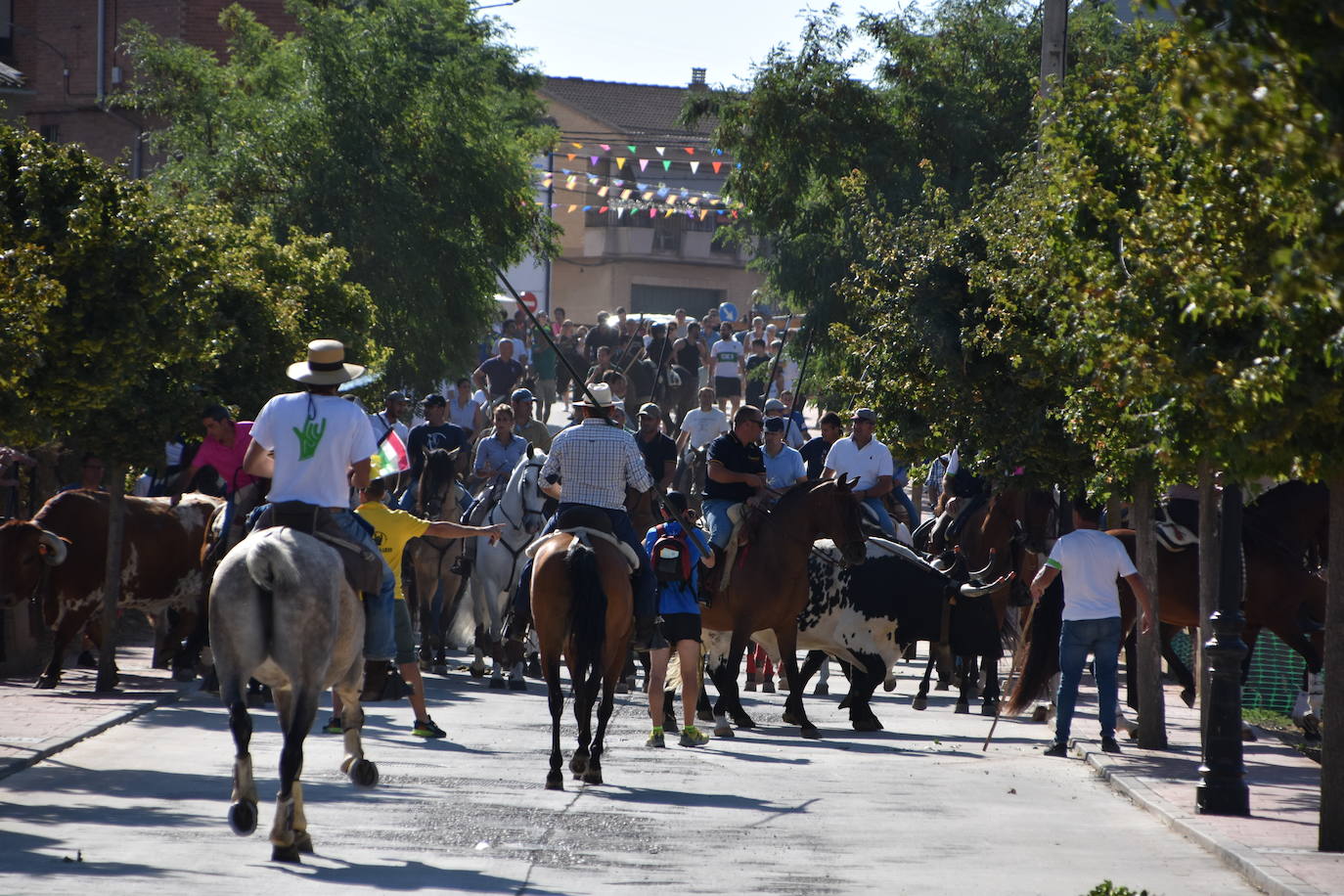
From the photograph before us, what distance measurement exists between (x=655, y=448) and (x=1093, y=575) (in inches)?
242

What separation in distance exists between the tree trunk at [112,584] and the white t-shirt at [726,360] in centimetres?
2372

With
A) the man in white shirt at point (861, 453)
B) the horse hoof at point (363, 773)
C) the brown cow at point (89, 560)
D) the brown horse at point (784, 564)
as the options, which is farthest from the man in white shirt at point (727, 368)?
the horse hoof at point (363, 773)

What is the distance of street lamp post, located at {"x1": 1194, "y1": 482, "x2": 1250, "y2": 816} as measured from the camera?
11.2 meters

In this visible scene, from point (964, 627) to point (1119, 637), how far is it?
291cm

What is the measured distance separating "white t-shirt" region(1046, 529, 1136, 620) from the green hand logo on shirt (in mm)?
6456

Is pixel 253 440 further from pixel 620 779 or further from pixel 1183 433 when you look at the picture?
pixel 1183 433

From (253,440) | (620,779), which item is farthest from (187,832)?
(620,779)

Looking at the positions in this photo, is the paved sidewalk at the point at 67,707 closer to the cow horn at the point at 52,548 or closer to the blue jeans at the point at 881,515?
the cow horn at the point at 52,548

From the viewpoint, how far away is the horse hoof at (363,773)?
34.4 ft

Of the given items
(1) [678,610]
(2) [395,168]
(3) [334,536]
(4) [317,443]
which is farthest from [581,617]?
(2) [395,168]

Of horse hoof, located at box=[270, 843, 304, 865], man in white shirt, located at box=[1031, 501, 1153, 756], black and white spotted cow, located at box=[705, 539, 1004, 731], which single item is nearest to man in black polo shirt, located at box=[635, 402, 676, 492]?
black and white spotted cow, located at box=[705, 539, 1004, 731]

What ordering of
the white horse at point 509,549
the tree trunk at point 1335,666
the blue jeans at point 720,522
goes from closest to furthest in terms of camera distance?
the tree trunk at point 1335,666
the blue jeans at point 720,522
the white horse at point 509,549

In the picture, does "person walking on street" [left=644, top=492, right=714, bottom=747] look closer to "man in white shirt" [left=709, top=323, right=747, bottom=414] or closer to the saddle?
the saddle

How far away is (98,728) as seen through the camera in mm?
13422
